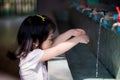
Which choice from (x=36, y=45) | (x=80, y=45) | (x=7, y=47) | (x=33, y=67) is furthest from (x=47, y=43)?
(x=7, y=47)

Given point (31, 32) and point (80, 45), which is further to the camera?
point (80, 45)

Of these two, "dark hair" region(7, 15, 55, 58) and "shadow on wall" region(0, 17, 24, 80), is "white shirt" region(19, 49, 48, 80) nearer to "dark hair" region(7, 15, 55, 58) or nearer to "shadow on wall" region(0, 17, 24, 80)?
"dark hair" region(7, 15, 55, 58)

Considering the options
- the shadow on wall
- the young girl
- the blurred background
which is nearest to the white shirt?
the young girl

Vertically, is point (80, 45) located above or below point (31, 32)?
below

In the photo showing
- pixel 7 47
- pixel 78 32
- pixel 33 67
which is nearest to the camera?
pixel 33 67

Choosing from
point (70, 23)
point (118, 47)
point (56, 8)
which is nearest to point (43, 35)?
point (118, 47)

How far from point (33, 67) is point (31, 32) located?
18 cm

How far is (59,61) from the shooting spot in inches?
63.2

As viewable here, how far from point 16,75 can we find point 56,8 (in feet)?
7.09

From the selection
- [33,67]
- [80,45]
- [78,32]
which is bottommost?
[80,45]

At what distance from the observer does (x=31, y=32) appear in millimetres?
1360

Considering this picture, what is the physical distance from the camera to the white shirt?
4.39ft

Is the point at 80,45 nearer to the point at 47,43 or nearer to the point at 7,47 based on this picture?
the point at 47,43

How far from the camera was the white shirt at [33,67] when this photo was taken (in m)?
1.34
